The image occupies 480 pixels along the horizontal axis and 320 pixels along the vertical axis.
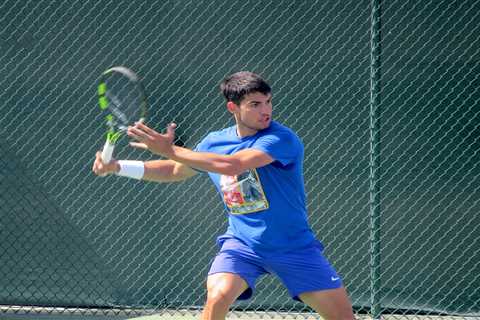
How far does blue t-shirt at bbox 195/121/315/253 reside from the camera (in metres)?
4.12

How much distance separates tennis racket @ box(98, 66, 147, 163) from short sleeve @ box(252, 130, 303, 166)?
62 centimetres

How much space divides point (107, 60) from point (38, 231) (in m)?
1.29

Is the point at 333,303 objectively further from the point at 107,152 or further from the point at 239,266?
the point at 107,152

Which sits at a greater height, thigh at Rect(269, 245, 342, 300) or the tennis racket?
the tennis racket

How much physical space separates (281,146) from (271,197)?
0.25m

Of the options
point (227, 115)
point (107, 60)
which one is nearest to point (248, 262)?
point (227, 115)

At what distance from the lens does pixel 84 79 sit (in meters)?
6.20

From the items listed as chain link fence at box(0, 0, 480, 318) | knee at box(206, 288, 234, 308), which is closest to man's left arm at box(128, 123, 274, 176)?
knee at box(206, 288, 234, 308)

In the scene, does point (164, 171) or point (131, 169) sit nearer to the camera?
point (131, 169)

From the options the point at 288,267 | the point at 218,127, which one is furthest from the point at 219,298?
the point at 218,127

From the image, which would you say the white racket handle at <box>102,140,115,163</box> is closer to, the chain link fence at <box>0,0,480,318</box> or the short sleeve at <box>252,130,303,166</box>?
the short sleeve at <box>252,130,303,166</box>

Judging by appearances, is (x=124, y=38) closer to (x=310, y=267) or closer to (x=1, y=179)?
(x=1, y=179)

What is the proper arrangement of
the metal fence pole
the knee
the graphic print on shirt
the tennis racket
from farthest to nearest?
the metal fence pole, the tennis racket, the graphic print on shirt, the knee

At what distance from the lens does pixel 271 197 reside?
4164mm
